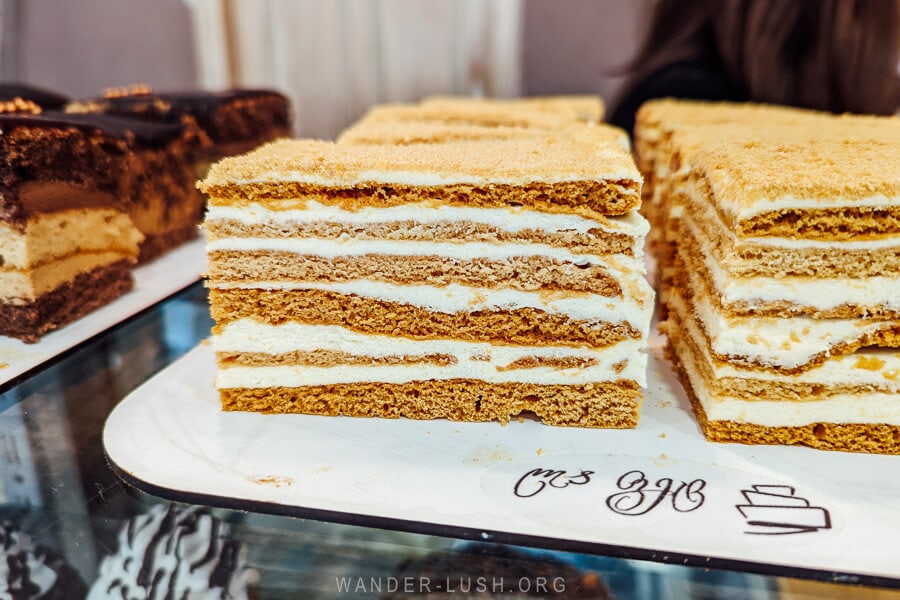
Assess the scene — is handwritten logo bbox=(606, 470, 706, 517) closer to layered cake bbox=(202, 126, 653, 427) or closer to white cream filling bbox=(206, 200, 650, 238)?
layered cake bbox=(202, 126, 653, 427)

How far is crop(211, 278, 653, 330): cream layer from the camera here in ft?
6.47

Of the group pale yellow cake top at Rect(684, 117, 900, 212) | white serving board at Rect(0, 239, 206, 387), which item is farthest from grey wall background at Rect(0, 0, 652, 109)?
pale yellow cake top at Rect(684, 117, 900, 212)

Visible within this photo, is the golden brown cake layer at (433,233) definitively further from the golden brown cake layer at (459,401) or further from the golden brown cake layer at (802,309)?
the golden brown cake layer at (459,401)

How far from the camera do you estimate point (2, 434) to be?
2057 millimetres

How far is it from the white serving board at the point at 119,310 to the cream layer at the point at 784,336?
1599 millimetres

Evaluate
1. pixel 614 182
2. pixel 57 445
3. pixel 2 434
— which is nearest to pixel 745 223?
pixel 614 182

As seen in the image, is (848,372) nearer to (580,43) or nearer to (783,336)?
(783,336)

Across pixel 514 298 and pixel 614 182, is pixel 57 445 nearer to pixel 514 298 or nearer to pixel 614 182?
pixel 514 298

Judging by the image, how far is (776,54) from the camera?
12.2 ft

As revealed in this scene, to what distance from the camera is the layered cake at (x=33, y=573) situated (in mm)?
A: 1560

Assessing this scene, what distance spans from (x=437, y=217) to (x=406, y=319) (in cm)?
34

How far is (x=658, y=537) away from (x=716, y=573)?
14 cm

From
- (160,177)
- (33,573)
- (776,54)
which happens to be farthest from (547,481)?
(776,54)

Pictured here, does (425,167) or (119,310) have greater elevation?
(425,167)
